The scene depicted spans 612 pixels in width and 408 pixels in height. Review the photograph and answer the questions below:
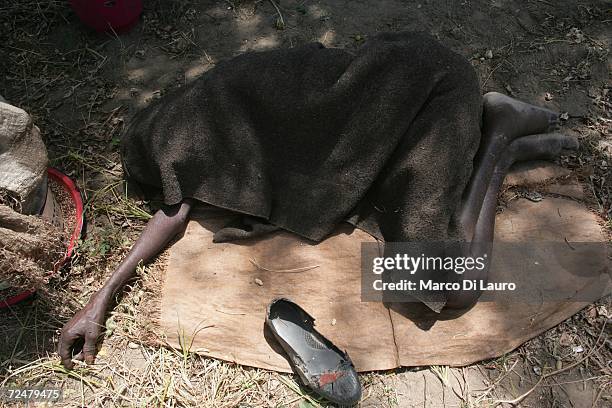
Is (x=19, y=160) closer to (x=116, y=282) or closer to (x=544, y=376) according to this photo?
(x=116, y=282)

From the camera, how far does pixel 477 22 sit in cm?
365

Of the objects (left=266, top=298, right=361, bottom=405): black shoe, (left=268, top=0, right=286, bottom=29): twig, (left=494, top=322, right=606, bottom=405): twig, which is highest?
(left=268, top=0, right=286, bottom=29): twig

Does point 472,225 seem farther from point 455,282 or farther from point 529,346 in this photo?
point 529,346

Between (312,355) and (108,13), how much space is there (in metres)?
2.64

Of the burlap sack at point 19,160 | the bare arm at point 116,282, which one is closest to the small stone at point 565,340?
the bare arm at point 116,282

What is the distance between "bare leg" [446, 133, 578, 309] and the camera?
2.52m

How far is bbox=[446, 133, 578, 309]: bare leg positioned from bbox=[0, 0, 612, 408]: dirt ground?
18 centimetres

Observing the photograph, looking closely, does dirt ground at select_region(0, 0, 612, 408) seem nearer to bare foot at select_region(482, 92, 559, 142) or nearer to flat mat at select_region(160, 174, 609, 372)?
flat mat at select_region(160, 174, 609, 372)

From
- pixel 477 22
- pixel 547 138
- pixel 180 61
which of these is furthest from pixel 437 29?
pixel 180 61

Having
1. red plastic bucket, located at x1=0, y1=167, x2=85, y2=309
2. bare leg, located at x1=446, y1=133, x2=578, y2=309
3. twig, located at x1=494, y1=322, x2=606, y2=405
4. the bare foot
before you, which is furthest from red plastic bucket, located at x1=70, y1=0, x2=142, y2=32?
twig, located at x1=494, y1=322, x2=606, y2=405

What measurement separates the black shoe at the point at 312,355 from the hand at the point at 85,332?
813 mm

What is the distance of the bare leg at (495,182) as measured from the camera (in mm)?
2521

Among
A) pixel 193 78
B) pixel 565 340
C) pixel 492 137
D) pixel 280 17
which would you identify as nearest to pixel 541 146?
pixel 492 137

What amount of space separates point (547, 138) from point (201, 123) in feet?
6.49
